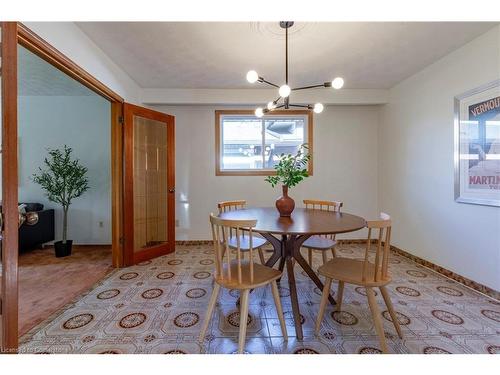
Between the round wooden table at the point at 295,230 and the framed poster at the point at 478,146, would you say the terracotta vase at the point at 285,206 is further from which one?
the framed poster at the point at 478,146

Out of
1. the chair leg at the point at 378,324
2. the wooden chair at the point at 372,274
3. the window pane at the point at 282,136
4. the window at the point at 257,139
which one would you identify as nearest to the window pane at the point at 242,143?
the window at the point at 257,139

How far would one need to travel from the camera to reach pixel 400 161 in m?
3.50

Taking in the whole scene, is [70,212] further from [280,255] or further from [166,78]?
[280,255]

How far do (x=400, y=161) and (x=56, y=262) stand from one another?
5.15 metres

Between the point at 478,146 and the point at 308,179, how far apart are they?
2.13 meters

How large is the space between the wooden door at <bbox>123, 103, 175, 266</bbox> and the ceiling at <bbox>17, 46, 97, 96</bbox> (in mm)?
1076

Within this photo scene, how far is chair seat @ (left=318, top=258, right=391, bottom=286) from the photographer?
1.56 m

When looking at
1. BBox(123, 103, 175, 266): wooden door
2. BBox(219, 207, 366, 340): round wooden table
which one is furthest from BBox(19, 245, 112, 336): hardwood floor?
BBox(219, 207, 366, 340): round wooden table

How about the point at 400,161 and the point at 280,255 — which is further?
the point at 400,161

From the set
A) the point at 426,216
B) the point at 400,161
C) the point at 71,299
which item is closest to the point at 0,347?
the point at 71,299

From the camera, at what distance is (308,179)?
4.00m

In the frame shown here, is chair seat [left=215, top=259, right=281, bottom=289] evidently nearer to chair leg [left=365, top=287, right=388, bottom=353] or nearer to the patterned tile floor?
the patterned tile floor

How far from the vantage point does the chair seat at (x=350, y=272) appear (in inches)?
61.6
